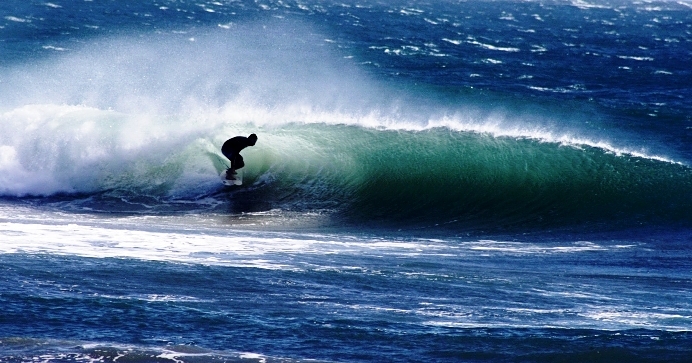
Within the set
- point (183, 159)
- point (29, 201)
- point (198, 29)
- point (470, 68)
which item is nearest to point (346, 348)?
point (29, 201)

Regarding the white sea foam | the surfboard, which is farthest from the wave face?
the surfboard

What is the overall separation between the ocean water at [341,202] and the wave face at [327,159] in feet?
0.23

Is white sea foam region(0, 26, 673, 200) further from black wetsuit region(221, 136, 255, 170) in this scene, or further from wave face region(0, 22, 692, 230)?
black wetsuit region(221, 136, 255, 170)

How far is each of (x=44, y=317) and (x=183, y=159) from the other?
11990 millimetres

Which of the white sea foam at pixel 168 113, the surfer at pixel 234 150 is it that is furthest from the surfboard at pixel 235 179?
the white sea foam at pixel 168 113

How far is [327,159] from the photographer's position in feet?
71.9

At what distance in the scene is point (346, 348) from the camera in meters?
8.55

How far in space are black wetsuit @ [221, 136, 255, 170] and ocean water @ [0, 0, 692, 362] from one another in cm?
48

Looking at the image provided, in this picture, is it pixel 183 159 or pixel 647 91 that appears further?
pixel 647 91

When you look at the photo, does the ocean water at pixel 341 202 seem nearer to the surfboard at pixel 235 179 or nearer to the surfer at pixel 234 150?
the surfboard at pixel 235 179

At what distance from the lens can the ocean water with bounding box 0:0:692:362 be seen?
9000 mm

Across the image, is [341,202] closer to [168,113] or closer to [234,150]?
[234,150]

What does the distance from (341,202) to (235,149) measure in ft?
7.02

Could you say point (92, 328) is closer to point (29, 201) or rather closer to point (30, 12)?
point (29, 201)
